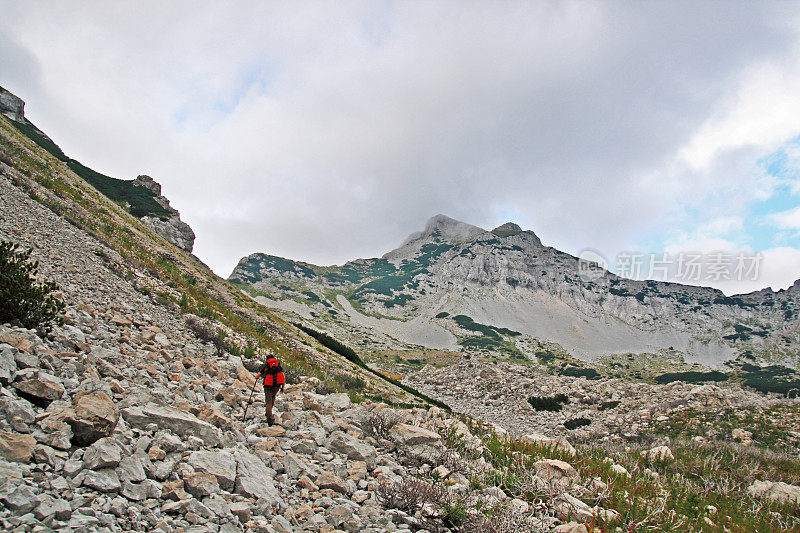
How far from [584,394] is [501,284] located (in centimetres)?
15904

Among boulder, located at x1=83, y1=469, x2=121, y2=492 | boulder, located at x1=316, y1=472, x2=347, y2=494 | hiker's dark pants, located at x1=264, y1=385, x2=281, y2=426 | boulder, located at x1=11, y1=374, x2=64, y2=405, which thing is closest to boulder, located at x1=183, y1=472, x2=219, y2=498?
boulder, located at x1=83, y1=469, x2=121, y2=492

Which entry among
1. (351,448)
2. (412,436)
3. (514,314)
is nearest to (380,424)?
(412,436)

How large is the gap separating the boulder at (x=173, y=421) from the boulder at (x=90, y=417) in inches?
12.5

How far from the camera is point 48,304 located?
19.6 feet

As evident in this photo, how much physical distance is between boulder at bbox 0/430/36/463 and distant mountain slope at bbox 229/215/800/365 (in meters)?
103

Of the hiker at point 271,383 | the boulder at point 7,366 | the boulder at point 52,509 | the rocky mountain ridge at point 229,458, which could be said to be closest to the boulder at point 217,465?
the rocky mountain ridge at point 229,458

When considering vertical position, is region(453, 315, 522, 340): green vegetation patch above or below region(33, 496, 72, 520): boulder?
above

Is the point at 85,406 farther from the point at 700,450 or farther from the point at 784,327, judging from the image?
the point at 784,327

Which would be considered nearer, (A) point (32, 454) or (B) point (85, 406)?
(A) point (32, 454)

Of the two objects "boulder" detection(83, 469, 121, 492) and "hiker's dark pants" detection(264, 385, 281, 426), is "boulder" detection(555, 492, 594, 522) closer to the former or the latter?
"hiker's dark pants" detection(264, 385, 281, 426)

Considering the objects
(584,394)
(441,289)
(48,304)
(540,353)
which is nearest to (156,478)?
(48,304)

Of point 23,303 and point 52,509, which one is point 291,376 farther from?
point 52,509

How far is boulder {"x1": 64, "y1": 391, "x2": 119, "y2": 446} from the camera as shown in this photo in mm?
3713

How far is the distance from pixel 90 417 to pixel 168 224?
58.8 metres
